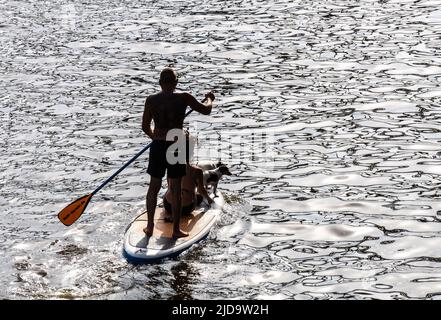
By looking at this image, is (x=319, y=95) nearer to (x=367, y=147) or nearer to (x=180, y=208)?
(x=367, y=147)

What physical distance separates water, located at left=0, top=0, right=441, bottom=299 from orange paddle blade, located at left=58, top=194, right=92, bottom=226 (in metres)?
0.32

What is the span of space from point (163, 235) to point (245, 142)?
624cm

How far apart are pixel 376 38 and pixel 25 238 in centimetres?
1633

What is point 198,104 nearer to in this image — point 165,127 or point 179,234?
point 165,127

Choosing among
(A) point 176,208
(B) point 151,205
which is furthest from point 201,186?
(B) point 151,205

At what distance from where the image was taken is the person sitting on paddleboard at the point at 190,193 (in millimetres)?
15539

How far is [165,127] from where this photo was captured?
14.4m

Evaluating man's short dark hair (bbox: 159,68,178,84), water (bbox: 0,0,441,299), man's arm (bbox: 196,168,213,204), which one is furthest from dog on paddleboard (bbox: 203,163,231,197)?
man's short dark hair (bbox: 159,68,178,84)

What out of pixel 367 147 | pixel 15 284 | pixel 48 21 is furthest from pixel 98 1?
pixel 15 284

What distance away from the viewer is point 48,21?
3300cm

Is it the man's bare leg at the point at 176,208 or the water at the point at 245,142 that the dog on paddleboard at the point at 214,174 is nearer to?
the water at the point at 245,142

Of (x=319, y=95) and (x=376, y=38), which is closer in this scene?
(x=319, y=95)

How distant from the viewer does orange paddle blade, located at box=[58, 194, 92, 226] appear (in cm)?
1527
